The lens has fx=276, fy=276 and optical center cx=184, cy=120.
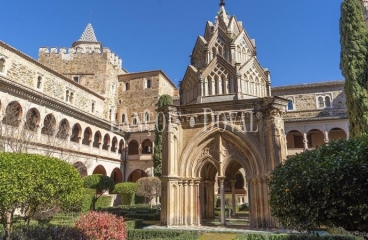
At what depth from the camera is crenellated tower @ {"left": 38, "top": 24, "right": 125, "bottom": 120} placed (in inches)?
1572

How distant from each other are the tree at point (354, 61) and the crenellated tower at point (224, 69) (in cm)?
393

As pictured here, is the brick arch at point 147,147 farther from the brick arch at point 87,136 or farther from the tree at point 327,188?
the tree at point 327,188

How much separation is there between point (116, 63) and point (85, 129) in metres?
15.5

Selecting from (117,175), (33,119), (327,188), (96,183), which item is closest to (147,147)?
(117,175)

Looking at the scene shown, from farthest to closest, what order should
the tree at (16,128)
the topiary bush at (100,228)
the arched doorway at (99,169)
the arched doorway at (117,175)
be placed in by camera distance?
the arched doorway at (117,175) → the arched doorway at (99,169) → the tree at (16,128) → the topiary bush at (100,228)

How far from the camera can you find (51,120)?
26.2 metres

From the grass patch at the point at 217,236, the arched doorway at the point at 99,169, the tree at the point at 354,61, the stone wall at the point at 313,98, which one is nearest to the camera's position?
the grass patch at the point at 217,236

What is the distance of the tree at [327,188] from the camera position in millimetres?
5023

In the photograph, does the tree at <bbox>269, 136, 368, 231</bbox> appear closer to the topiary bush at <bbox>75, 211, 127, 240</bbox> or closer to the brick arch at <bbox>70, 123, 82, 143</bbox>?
the topiary bush at <bbox>75, 211, 127, 240</bbox>

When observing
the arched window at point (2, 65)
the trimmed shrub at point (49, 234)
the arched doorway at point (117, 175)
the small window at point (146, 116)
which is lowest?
the trimmed shrub at point (49, 234)

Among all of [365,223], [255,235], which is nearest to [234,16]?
[255,235]

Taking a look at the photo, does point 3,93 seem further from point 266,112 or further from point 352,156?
point 352,156

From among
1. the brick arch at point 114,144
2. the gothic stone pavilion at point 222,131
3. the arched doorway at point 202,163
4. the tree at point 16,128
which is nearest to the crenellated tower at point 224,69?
the gothic stone pavilion at point 222,131

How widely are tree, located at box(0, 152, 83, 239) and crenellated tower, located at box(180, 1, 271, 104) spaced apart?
25.7ft
